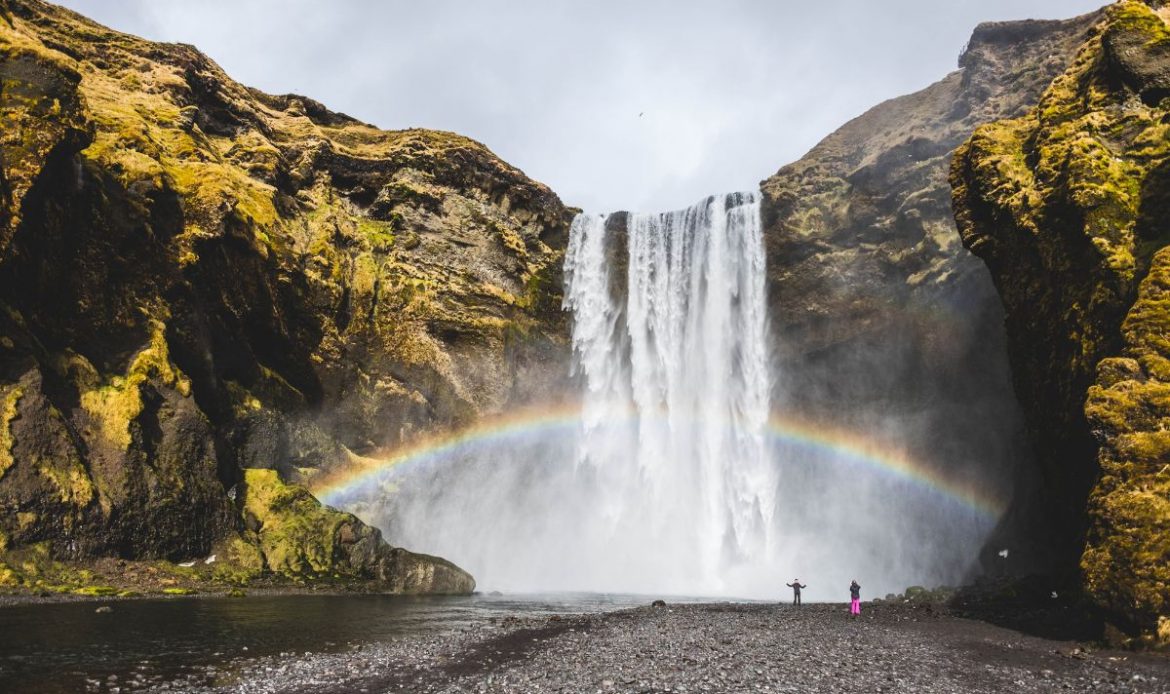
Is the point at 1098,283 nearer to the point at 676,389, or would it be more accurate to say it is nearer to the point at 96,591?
the point at 676,389

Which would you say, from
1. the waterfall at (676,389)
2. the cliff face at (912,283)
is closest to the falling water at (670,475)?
the waterfall at (676,389)

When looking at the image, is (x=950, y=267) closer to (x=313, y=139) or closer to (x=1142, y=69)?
(x=1142, y=69)

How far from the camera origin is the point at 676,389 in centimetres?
5094

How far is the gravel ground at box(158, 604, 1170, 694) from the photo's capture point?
12539 mm

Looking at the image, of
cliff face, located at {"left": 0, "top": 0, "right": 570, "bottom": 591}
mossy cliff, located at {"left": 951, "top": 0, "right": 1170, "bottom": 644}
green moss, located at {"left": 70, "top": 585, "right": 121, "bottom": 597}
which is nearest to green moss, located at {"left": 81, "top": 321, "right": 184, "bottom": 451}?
cliff face, located at {"left": 0, "top": 0, "right": 570, "bottom": 591}

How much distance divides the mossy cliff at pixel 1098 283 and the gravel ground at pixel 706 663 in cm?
282

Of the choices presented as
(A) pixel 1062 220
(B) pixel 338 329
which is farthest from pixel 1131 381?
(B) pixel 338 329

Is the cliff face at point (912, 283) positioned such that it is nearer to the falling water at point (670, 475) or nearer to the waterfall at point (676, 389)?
the falling water at point (670, 475)

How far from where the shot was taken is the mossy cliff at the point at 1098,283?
16312mm

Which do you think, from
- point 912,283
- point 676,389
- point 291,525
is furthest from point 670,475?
point 291,525

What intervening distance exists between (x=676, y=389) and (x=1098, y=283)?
31.9 meters

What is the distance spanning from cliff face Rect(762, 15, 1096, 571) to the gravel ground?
2483cm

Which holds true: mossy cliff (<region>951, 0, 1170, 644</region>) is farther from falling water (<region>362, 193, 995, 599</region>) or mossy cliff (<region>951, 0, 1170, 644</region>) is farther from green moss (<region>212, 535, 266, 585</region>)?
green moss (<region>212, 535, 266, 585</region>)

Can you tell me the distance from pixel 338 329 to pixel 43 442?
19182 millimetres
